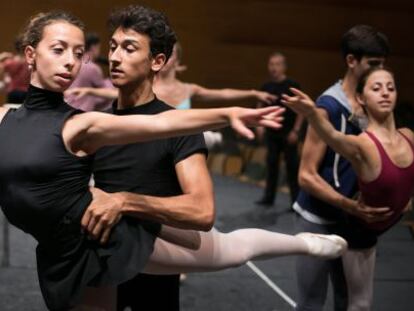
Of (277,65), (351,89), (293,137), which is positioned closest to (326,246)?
(351,89)

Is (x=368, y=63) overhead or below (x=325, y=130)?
overhead

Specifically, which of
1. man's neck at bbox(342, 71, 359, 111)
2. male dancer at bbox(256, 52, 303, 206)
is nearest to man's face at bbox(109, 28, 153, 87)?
man's neck at bbox(342, 71, 359, 111)

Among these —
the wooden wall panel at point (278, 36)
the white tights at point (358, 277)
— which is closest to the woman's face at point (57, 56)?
the white tights at point (358, 277)

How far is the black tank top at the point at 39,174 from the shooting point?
4.79 ft

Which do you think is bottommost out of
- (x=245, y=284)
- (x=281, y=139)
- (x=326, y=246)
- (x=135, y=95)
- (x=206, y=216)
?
(x=245, y=284)

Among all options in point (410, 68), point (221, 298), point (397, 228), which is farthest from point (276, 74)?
point (410, 68)

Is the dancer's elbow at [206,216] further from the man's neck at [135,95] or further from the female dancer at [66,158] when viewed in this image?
the man's neck at [135,95]

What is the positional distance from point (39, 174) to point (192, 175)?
1.20ft

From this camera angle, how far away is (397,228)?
5.34 m

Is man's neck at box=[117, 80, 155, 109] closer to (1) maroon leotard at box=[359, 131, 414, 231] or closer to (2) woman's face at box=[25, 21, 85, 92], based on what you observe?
(2) woman's face at box=[25, 21, 85, 92]

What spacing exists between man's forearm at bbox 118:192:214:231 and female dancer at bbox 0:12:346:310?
70 mm

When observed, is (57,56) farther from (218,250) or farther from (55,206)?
(218,250)

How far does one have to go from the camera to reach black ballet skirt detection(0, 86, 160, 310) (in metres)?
1.47

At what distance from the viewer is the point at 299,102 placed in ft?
5.66
